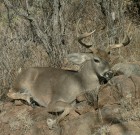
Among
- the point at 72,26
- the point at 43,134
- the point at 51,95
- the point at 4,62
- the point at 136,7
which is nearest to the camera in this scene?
the point at 43,134

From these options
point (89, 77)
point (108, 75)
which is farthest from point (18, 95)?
point (108, 75)

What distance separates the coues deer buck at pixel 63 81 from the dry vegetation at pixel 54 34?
61 centimetres

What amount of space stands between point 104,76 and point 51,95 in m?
1.10

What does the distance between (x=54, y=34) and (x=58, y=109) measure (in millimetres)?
3843

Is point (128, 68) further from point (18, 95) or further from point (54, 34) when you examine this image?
point (54, 34)

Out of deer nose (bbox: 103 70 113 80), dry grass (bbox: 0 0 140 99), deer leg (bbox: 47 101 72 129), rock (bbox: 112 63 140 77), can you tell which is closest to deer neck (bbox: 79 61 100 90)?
deer nose (bbox: 103 70 113 80)

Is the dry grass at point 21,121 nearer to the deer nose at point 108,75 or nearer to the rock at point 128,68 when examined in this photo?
the deer nose at point 108,75

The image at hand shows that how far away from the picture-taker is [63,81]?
29.6 ft

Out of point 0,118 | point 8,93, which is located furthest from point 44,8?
point 0,118

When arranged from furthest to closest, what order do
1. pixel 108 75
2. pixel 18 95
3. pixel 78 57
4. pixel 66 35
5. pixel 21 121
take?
1. pixel 66 35
2. pixel 18 95
3. pixel 78 57
4. pixel 108 75
5. pixel 21 121

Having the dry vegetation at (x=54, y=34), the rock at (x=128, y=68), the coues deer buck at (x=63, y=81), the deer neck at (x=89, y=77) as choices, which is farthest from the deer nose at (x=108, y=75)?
the dry vegetation at (x=54, y=34)

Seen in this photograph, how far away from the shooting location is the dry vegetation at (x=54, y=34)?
36.1 feet

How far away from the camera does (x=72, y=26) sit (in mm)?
13500

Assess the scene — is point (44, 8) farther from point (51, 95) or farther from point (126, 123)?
point (126, 123)
